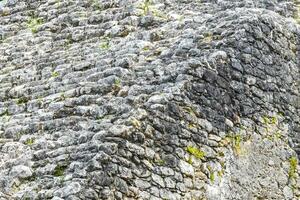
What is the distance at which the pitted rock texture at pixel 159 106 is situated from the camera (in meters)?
7.07

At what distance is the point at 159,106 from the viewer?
749 cm

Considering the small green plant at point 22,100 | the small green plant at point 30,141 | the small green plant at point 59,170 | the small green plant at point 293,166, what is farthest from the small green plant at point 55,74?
the small green plant at point 293,166

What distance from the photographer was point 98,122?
7555mm

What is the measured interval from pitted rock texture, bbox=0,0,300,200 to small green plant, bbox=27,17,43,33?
44cm

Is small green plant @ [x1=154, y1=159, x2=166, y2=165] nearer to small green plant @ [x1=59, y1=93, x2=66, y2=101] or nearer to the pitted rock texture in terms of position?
the pitted rock texture

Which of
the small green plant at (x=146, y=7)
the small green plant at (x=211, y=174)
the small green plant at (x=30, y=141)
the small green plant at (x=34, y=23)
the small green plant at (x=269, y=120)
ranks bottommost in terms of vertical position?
the small green plant at (x=34, y=23)

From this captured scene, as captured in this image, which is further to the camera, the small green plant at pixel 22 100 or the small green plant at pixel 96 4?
the small green plant at pixel 96 4

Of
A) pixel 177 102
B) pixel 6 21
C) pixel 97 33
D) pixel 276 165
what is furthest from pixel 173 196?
pixel 6 21

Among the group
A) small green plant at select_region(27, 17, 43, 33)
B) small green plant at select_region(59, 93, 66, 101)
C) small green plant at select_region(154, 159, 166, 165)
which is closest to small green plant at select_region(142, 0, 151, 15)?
small green plant at select_region(27, 17, 43, 33)

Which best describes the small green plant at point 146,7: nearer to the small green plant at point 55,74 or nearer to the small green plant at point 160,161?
the small green plant at point 55,74

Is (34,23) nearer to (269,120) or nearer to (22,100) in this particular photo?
(22,100)

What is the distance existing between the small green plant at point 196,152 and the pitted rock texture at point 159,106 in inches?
0.4

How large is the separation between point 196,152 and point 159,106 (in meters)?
0.61

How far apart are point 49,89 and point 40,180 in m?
1.93
